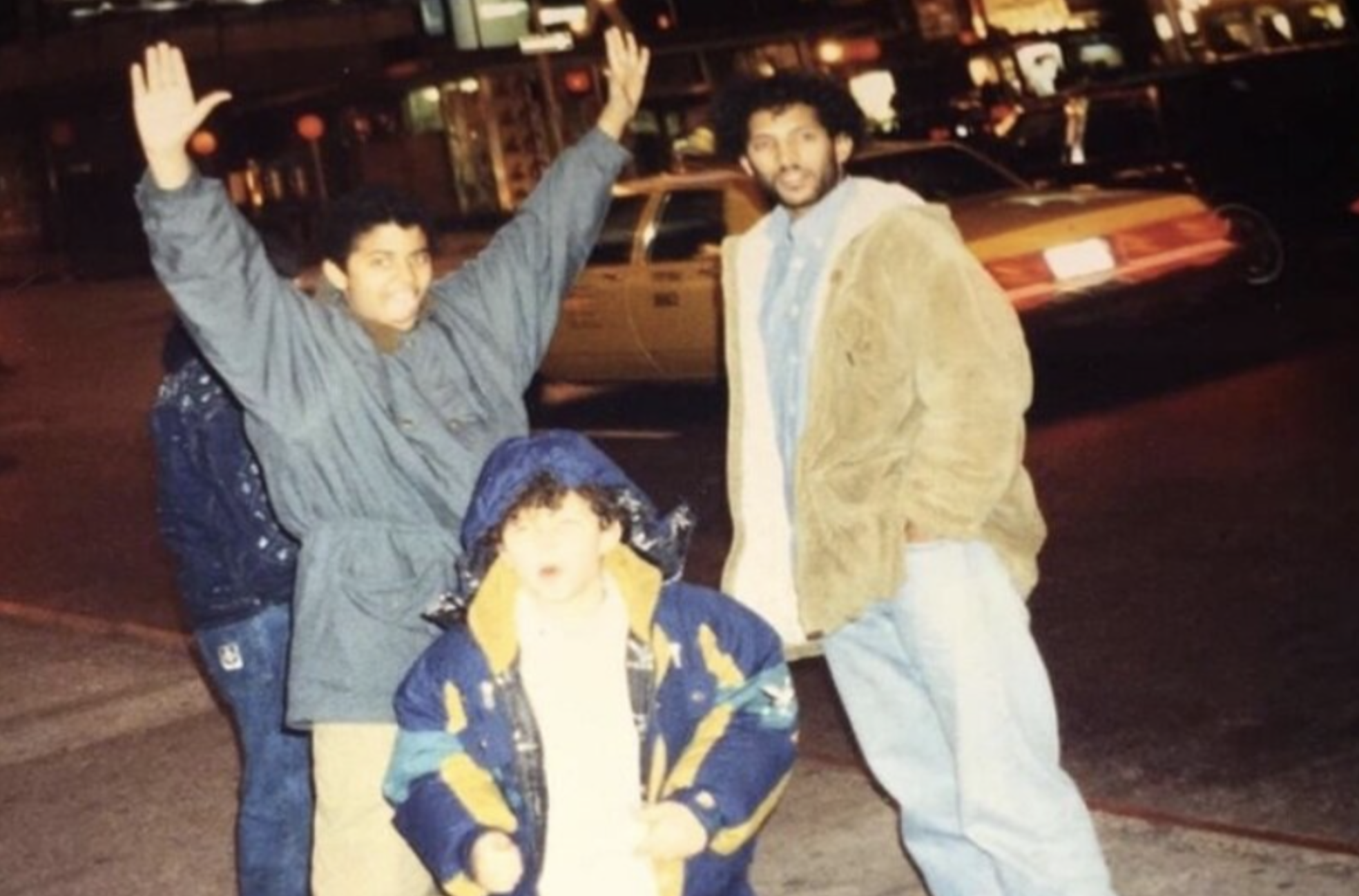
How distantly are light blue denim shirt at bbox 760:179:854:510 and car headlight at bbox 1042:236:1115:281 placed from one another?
7223mm

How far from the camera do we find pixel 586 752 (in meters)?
2.89

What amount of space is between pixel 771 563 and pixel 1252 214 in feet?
40.3

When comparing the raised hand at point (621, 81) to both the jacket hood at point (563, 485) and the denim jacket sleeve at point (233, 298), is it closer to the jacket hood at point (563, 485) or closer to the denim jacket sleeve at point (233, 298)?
the denim jacket sleeve at point (233, 298)

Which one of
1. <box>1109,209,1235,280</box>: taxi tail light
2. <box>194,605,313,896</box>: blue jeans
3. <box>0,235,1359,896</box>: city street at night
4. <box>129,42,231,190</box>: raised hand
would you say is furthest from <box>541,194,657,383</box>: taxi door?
<box>129,42,231,190</box>: raised hand

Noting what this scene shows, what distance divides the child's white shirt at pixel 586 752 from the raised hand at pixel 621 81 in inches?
49.0

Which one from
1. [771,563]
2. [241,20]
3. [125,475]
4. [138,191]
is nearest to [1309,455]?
[771,563]

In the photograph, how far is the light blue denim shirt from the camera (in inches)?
143

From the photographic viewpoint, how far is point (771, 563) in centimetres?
374

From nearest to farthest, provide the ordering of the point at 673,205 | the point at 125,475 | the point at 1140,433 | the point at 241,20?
the point at 1140,433 < the point at 673,205 < the point at 125,475 < the point at 241,20

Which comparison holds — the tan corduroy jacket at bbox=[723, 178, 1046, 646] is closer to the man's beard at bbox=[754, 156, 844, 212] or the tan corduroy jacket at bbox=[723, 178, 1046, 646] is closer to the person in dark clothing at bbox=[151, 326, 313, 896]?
the man's beard at bbox=[754, 156, 844, 212]

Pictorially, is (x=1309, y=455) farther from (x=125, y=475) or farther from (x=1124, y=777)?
(x=125, y=475)

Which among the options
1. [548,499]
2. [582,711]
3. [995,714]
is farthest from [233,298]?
[995,714]

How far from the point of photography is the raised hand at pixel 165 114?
303 centimetres

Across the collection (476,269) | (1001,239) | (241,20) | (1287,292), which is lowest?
(1287,292)
